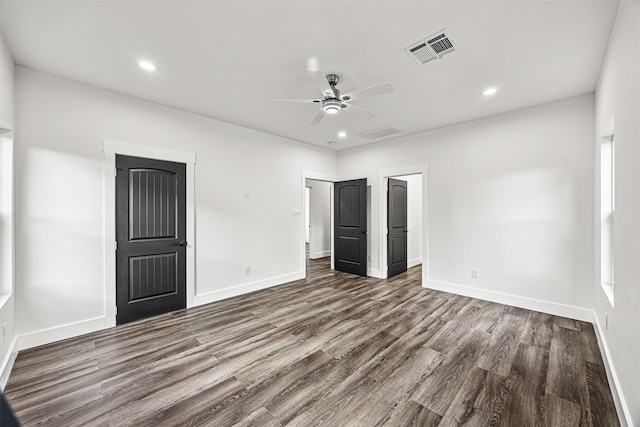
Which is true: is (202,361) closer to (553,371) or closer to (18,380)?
(18,380)

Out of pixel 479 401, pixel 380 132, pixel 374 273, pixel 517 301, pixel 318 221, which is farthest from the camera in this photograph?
pixel 318 221

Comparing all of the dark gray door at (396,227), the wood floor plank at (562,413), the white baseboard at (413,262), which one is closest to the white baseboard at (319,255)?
the white baseboard at (413,262)

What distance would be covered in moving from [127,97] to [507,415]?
188 inches

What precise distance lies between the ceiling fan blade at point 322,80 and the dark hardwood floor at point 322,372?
8.33ft

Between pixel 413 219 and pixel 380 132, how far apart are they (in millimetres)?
2697

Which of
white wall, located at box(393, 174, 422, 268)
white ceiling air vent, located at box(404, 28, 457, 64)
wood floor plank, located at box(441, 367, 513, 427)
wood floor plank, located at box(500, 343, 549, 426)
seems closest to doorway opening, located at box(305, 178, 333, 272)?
white wall, located at box(393, 174, 422, 268)

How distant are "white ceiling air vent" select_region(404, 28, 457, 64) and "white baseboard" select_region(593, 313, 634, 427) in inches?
112

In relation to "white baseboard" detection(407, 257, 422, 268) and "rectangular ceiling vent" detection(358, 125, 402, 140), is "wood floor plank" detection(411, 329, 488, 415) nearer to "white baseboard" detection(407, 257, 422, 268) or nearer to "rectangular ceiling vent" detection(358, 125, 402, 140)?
"rectangular ceiling vent" detection(358, 125, 402, 140)

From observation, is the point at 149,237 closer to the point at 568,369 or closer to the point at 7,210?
the point at 7,210

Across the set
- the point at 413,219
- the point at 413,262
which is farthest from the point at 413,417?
the point at 413,219

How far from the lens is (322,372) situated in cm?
230

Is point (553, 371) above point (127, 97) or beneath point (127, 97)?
beneath

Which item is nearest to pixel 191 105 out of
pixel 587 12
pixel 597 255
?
pixel 587 12

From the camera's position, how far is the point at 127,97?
3324 millimetres
